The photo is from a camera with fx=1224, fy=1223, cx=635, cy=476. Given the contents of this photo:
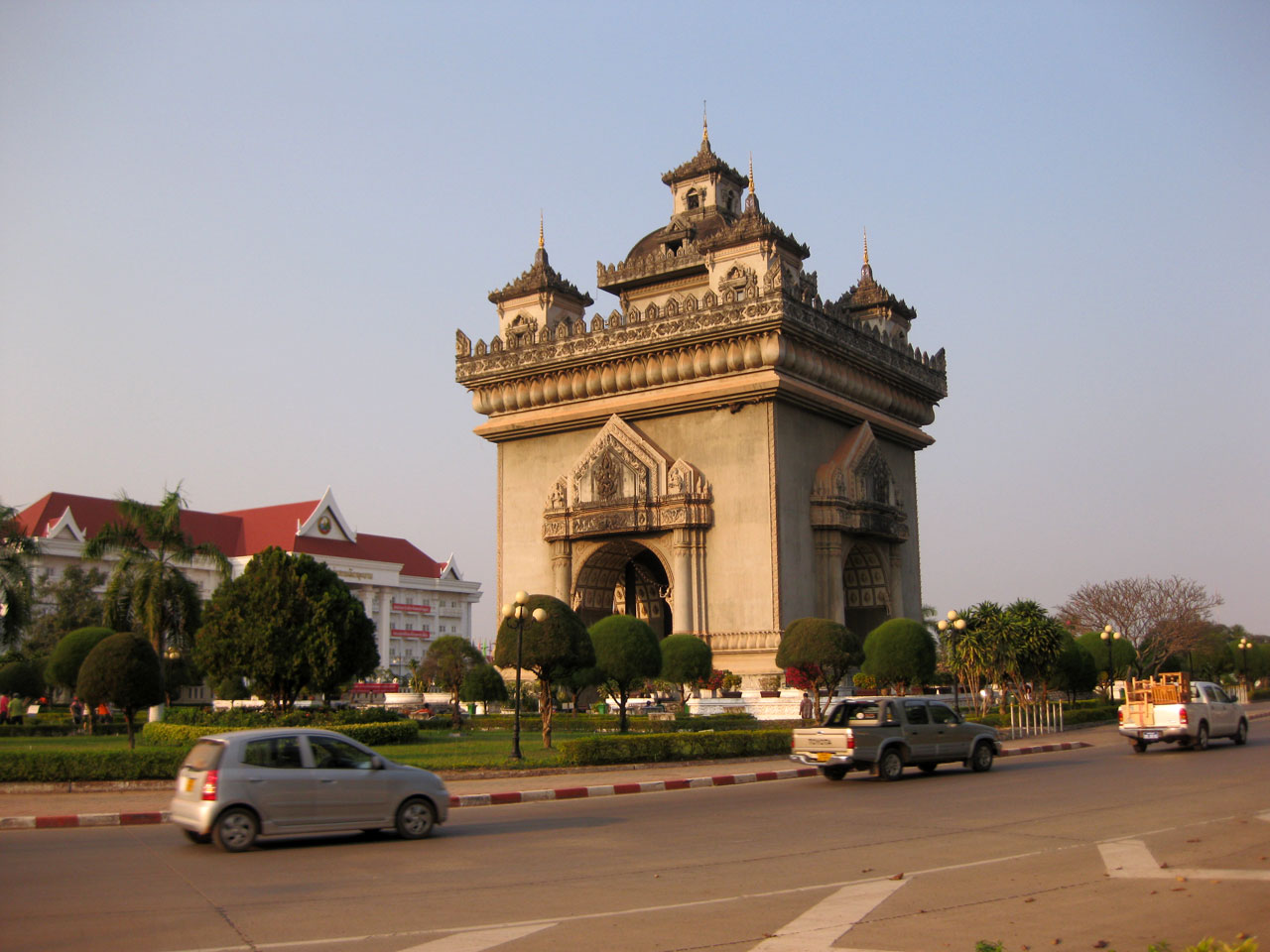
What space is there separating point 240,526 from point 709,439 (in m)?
60.7

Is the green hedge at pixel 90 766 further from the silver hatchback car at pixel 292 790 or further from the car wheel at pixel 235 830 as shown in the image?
the car wheel at pixel 235 830

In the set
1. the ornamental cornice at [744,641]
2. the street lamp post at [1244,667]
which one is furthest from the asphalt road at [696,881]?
the street lamp post at [1244,667]

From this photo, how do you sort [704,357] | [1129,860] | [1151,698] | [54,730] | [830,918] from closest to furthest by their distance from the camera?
[830,918], [1129,860], [1151,698], [54,730], [704,357]

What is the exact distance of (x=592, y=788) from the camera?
1795cm

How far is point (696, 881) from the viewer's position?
9.63 m

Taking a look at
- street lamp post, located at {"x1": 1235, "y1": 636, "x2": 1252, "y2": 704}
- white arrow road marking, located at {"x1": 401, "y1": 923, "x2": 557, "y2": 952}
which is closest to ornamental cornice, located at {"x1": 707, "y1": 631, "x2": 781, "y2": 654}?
white arrow road marking, located at {"x1": 401, "y1": 923, "x2": 557, "y2": 952}

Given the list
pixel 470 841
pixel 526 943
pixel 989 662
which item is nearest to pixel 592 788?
pixel 470 841

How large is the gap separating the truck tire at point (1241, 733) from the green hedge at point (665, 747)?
975 cm

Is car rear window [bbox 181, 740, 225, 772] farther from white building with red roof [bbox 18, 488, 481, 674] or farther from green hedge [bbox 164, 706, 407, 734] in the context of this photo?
white building with red roof [bbox 18, 488, 481, 674]

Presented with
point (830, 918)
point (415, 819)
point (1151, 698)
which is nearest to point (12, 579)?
point (415, 819)

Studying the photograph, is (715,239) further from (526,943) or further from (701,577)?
(526,943)

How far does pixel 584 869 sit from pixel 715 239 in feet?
98.5

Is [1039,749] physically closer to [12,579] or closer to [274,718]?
[274,718]

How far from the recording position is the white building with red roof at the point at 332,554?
255ft
